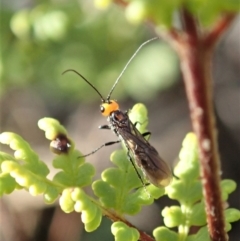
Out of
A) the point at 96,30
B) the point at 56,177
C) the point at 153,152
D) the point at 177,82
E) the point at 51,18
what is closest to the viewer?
the point at 56,177

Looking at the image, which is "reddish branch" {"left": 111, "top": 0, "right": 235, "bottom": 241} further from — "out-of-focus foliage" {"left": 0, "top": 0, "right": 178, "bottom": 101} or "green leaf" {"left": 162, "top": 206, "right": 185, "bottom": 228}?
"out-of-focus foliage" {"left": 0, "top": 0, "right": 178, "bottom": 101}

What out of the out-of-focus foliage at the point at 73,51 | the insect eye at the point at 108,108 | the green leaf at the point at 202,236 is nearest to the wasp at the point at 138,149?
the insect eye at the point at 108,108

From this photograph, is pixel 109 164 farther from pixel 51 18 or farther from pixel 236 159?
pixel 51 18

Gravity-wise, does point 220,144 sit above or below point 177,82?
below

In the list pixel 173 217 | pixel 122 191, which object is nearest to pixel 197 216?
pixel 173 217

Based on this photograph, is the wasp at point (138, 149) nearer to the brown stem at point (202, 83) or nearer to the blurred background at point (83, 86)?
the brown stem at point (202, 83)

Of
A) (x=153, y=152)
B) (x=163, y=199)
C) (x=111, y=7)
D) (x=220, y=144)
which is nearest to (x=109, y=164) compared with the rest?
(x=163, y=199)

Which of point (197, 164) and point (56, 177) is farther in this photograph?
point (197, 164)

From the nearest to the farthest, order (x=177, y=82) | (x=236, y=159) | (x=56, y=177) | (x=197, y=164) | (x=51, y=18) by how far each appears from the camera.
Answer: (x=56, y=177) → (x=197, y=164) → (x=51, y=18) → (x=236, y=159) → (x=177, y=82)

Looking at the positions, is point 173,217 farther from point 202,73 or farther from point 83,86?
point 83,86
